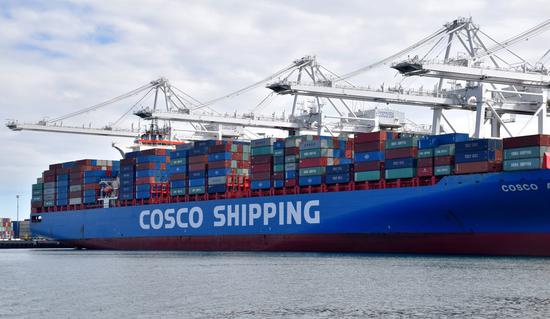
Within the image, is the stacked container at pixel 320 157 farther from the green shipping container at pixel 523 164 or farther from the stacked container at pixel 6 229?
the stacked container at pixel 6 229

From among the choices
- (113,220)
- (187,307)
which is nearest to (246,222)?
(113,220)

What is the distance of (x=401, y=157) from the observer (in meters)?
47.7

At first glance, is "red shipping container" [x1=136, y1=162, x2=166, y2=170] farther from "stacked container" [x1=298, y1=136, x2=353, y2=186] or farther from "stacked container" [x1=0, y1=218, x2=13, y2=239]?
"stacked container" [x1=0, y1=218, x2=13, y2=239]

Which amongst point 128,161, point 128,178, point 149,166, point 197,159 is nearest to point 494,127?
point 197,159

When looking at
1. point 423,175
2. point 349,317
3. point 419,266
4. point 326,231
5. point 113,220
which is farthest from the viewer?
point 113,220

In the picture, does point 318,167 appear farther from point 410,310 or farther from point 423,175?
point 410,310

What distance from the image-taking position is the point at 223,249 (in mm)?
58906

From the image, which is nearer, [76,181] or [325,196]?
[325,196]

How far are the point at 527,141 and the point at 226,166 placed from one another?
23.3 metres

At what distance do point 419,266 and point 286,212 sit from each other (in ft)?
52.8

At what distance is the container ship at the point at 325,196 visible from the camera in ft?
142

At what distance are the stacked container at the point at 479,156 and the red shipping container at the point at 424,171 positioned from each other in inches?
65.3

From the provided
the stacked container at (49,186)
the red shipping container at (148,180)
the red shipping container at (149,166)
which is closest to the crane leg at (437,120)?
the red shipping container at (149,166)

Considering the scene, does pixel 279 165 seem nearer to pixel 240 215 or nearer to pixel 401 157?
pixel 240 215
